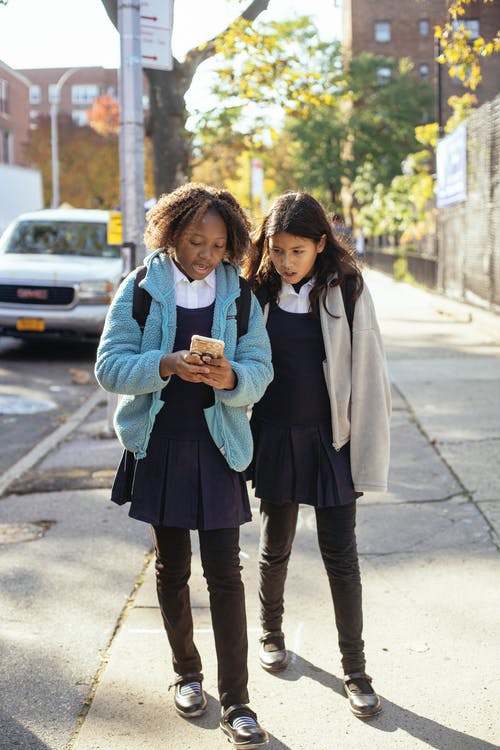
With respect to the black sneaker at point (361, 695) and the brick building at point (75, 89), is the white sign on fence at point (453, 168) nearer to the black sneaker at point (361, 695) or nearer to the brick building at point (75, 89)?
the black sneaker at point (361, 695)

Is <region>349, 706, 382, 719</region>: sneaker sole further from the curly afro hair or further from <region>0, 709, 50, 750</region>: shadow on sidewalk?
the curly afro hair

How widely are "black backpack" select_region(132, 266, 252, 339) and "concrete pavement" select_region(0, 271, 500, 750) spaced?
127 cm

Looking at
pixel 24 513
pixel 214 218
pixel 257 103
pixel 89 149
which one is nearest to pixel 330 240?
pixel 214 218

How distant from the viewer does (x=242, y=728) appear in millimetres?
3039

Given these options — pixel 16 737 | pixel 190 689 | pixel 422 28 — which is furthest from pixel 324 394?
pixel 422 28

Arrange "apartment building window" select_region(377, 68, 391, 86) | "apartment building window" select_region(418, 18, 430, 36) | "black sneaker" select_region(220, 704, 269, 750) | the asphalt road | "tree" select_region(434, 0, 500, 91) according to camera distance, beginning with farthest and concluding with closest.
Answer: "apartment building window" select_region(418, 18, 430, 36), "apartment building window" select_region(377, 68, 391, 86), the asphalt road, "tree" select_region(434, 0, 500, 91), "black sneaker" select_region(220, 704, 269, 750)

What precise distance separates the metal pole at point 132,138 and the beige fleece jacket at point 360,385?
4723 mm

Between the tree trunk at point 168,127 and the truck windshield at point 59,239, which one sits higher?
the tree trunk at point 168,127

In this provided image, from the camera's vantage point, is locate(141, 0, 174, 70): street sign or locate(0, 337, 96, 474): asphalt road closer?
locate(141, 0, 174, 70): street sign

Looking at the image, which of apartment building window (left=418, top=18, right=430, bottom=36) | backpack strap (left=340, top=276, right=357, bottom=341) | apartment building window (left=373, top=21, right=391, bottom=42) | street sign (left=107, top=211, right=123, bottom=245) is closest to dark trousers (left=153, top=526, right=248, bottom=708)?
backpack strap (left=340, top=276, right=357, bottom=341)

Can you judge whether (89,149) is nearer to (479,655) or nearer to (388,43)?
(388,43)

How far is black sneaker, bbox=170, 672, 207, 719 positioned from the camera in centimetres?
327

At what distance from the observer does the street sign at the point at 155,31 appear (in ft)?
25.8

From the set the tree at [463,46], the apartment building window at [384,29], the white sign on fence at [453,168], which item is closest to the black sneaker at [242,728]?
the tree at [463,46]
